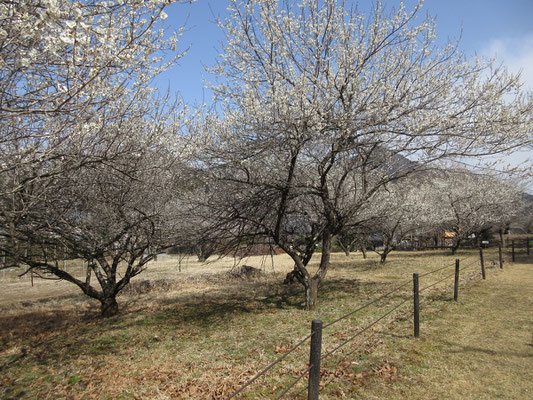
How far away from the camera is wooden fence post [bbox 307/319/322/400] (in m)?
3.35

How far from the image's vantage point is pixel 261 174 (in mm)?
8641

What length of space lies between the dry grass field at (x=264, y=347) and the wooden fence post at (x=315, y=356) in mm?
1052

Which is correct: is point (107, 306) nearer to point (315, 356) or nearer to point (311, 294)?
point (311, 294)

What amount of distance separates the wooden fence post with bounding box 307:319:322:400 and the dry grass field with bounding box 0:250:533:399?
1.05 metres

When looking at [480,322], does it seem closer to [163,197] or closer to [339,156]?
[339,156]

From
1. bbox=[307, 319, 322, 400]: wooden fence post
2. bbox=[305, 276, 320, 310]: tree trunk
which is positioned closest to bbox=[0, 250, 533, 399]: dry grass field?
bbox=[305, 276, 320, 310]: tree trunk

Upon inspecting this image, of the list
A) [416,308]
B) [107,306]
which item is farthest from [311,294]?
[107,306]

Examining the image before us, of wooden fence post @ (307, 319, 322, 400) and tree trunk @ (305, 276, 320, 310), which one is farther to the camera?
tree trunk @ (305, 276, 320, 310)

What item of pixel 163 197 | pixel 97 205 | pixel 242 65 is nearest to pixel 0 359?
pixel 97 205

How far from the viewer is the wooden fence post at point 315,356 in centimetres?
335

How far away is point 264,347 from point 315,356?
11.1ft

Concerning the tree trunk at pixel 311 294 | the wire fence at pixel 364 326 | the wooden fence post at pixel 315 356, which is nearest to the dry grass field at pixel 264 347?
the wire fence at pixel 364 326

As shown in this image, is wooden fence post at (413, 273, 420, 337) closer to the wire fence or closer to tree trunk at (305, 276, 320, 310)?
the wire fence

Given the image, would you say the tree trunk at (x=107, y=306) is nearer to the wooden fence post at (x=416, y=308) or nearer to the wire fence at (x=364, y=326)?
the wire fence at (x=364, y=326)
